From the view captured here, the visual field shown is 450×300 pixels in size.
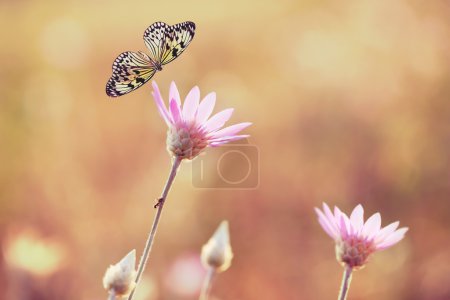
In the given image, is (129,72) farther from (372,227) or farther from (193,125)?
(372,227)

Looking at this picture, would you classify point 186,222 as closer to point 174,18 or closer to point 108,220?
point 108,220

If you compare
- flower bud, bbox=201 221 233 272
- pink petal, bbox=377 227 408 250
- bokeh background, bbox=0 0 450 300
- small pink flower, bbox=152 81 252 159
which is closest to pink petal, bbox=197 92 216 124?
small pink flower, bbox=152 81 252 159

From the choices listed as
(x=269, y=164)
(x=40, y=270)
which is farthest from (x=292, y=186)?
(x=40, y=270)

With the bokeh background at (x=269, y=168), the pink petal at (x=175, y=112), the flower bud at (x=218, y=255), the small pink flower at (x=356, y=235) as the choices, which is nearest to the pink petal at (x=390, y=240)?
the small pink flower at (x=356, y=235)

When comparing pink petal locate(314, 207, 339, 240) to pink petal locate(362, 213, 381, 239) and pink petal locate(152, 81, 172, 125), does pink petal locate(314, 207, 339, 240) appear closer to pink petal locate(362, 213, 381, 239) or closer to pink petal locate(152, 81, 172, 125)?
pink petal locate(362, 213, 381, 239)

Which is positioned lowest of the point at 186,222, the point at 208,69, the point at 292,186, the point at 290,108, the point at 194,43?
the point at 186,222

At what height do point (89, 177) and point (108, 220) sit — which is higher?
point (89, 177)
